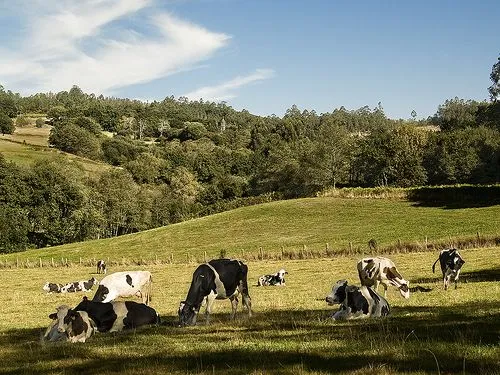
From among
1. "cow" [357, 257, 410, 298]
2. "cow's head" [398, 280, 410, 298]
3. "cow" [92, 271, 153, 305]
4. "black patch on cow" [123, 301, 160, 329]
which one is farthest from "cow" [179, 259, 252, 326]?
"cow" [92, 271, 153, 305]

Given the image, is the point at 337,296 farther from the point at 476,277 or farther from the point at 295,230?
the point at 295,230

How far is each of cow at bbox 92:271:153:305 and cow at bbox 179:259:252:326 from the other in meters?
8.57

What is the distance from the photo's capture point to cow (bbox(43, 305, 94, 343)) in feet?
47.6

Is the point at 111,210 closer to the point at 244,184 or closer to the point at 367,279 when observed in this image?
the point at 244,184

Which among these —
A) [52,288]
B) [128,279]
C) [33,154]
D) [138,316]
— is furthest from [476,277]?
[33,154]

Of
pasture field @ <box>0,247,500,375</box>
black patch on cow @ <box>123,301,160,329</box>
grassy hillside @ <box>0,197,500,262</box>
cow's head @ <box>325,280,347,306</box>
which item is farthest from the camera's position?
grassy hillside @ <box>0,197,500,262</box>

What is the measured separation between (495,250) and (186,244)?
45.0 meters

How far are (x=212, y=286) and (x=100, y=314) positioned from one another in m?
3.51

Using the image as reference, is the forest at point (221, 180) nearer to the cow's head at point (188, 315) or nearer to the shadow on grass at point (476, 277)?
the shadow on grass at point (476, 277)

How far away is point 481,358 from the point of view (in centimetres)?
878

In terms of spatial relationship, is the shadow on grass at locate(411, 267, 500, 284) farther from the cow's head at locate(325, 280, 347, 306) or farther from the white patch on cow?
the white patch on cow

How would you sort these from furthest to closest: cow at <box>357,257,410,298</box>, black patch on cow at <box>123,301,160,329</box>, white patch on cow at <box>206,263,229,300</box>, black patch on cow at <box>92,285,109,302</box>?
black patch on cow at <box>92,285,109,302</box>
cow at <box>357,257,410,298</box>
white patch on cow at <box>206,263,229,300</box>
black patch on cow at <box>123,301,160,329</box>

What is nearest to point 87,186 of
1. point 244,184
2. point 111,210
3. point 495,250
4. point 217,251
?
point 111,210

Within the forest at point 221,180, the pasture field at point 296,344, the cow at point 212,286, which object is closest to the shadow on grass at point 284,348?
the pasture field at point 296,344
